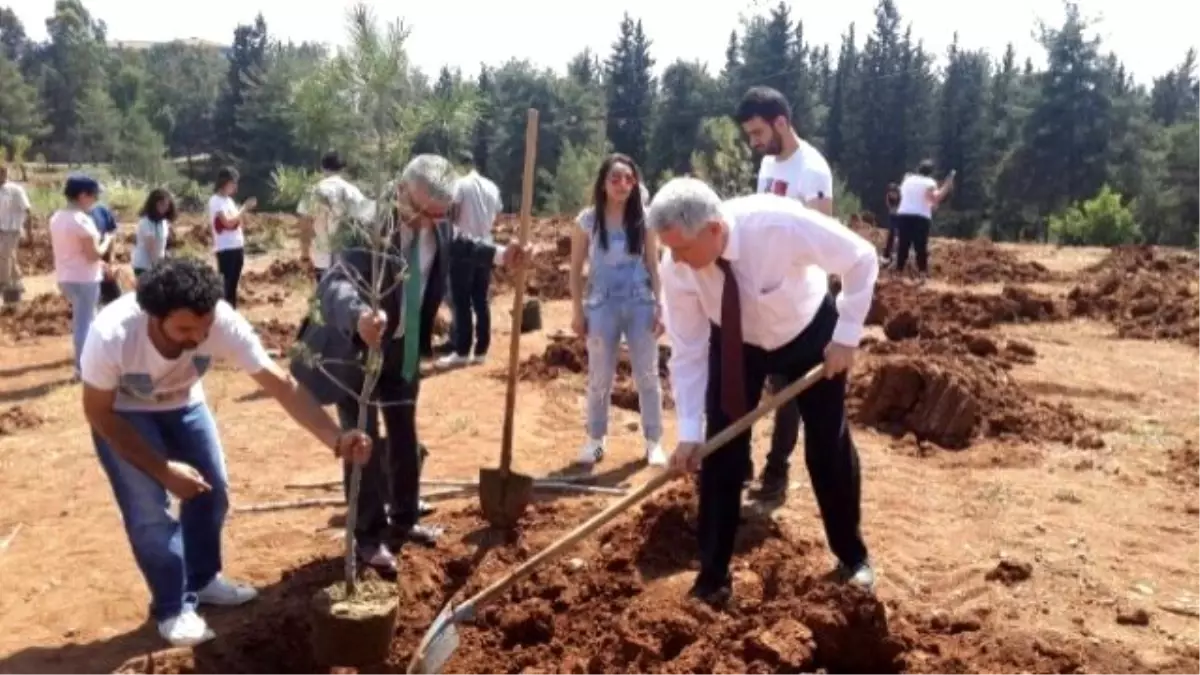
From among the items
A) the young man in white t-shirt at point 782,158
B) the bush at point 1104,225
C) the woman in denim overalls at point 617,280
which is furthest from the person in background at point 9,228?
the bush at point 1104,225

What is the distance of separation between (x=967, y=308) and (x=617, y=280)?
26.4 ft

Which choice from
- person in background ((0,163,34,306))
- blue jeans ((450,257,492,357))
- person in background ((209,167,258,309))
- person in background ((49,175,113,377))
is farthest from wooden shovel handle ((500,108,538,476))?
person in background ((0,163,34,306))

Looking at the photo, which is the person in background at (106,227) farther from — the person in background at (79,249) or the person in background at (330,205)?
the person in background at (330,205)

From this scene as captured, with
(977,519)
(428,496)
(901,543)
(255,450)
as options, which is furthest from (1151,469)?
(255,450)

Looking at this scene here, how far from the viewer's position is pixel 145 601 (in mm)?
4832

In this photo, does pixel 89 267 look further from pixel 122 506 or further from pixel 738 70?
pixel 738 70

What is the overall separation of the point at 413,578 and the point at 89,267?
17.7 feet

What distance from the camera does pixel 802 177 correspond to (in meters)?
5.41

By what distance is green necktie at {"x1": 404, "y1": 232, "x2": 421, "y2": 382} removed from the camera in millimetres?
4605

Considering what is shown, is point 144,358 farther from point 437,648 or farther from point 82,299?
point 82,299

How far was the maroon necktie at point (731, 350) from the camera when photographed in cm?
400

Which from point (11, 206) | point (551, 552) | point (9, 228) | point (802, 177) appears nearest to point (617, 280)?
point (802, 177)

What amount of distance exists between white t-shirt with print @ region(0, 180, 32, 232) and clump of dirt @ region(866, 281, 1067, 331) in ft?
32.4

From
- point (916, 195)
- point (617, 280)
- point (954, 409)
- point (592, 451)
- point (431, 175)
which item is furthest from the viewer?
point (916, 195)
